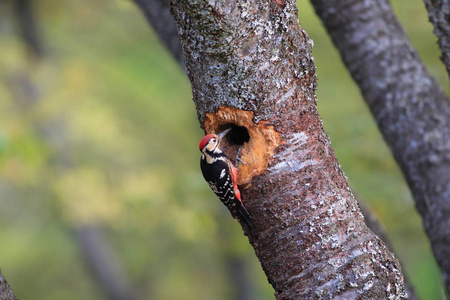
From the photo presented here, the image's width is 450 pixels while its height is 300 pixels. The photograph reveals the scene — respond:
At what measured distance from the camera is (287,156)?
84.6 inches

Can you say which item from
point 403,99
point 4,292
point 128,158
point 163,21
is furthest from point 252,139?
point 128,158

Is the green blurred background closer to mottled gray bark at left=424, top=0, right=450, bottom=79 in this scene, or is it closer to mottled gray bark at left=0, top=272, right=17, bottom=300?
mottled gray bark at left=424, top=0, right=450, bottom=79

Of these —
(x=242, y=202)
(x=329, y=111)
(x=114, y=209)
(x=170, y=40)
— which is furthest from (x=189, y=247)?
(x=242, y=202)

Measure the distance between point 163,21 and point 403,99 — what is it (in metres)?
1.89

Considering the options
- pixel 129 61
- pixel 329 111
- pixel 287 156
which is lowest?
pixel 287 156

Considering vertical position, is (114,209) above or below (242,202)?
above

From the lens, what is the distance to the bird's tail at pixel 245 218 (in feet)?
7.15

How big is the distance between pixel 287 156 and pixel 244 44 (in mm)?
523

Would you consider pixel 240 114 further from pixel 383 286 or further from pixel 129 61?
pixel 129 61

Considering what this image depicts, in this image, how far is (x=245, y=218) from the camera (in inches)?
87.0

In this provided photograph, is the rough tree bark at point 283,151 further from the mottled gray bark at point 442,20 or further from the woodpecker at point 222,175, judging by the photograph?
the mottled gray bark at point 442,20

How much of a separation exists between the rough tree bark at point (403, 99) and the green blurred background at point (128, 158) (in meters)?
0.60

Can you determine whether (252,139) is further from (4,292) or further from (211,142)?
(4,292)

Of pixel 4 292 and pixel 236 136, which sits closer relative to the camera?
pixel 4 292
